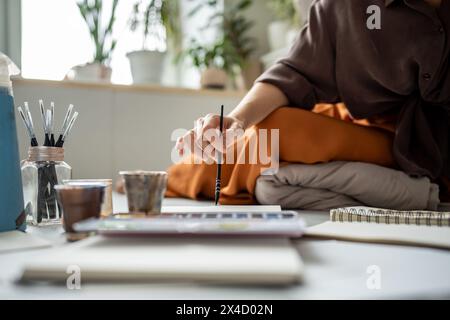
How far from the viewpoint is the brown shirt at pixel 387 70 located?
0.94 m

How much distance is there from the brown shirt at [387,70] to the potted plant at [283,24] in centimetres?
117

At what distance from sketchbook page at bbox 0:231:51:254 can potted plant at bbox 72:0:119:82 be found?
1.59 metres

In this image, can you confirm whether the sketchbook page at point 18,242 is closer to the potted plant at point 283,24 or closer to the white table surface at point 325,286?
the white table surface at point 325,286

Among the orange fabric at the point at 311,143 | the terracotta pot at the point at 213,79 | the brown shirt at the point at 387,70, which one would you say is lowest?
the orange fabric at the point at 311,143

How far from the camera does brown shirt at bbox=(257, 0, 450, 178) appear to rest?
0.94 meters

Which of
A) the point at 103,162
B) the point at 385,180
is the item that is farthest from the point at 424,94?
the point at 103,162

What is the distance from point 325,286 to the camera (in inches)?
12.2

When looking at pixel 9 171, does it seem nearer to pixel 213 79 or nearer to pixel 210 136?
pixel 210 136

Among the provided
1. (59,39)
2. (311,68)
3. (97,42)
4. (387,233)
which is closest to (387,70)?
(311,68)

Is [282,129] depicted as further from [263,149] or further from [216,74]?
[216,74]

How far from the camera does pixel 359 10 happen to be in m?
1.00

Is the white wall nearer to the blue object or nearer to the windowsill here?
the windowsill

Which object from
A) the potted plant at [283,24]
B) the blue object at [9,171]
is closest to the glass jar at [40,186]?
the blue object at [9,171]

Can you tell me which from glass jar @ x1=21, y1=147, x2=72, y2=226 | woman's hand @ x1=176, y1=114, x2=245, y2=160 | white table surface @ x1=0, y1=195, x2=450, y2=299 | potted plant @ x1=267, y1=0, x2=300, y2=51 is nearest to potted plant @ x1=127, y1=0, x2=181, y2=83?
potted plant @ x1=267, y1=0, x2=300, y2=51
